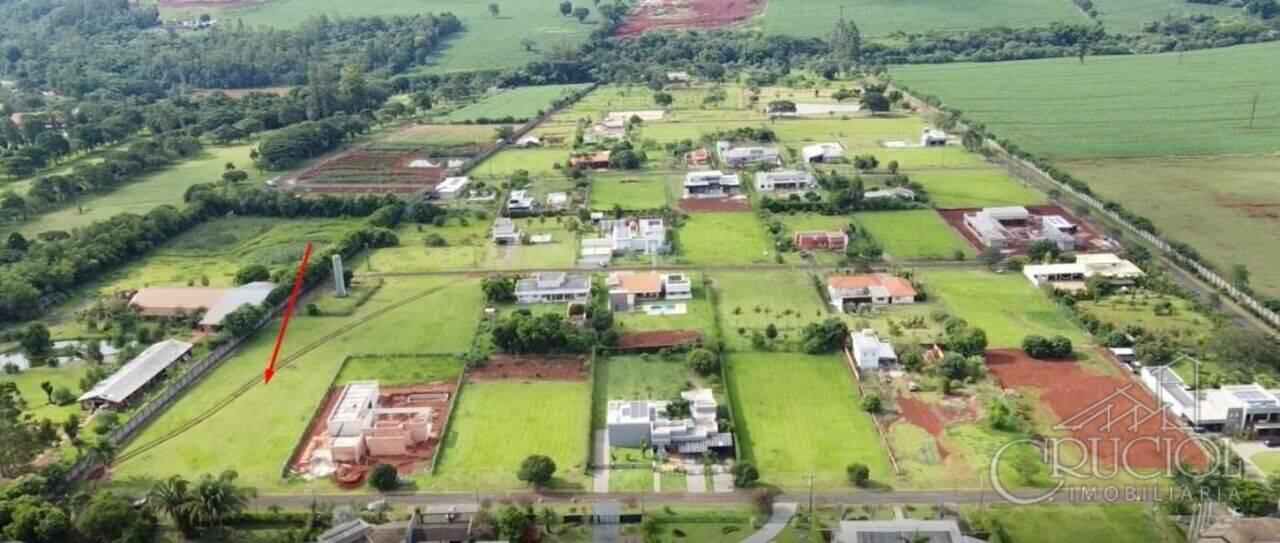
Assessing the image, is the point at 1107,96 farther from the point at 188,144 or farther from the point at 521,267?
the point at 188,144

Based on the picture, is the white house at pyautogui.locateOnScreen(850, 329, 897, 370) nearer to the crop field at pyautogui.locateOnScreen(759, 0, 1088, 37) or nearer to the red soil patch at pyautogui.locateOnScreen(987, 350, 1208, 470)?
the red soil patch at pyautogui.locateOnScreen(987, 350, 1208, 470)

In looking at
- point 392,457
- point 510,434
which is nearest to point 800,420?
point 510,434

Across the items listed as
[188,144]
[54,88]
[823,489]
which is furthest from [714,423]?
[54,88]

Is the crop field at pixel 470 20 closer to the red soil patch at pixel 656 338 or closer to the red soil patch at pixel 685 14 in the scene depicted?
the red soil patch at pixel 685 14

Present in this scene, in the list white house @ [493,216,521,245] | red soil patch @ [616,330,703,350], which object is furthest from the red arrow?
red soil patch @ [616,330,703,350]

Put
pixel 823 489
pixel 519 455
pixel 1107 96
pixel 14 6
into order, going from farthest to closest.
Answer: pixel 14 6 < pixel 1107 96 < pixel 519 455 < pixel 823 489

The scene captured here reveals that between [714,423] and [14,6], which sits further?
[14,6]

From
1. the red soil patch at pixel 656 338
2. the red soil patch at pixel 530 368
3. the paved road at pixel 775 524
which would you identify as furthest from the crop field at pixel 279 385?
the paved road at pixel 775 524
